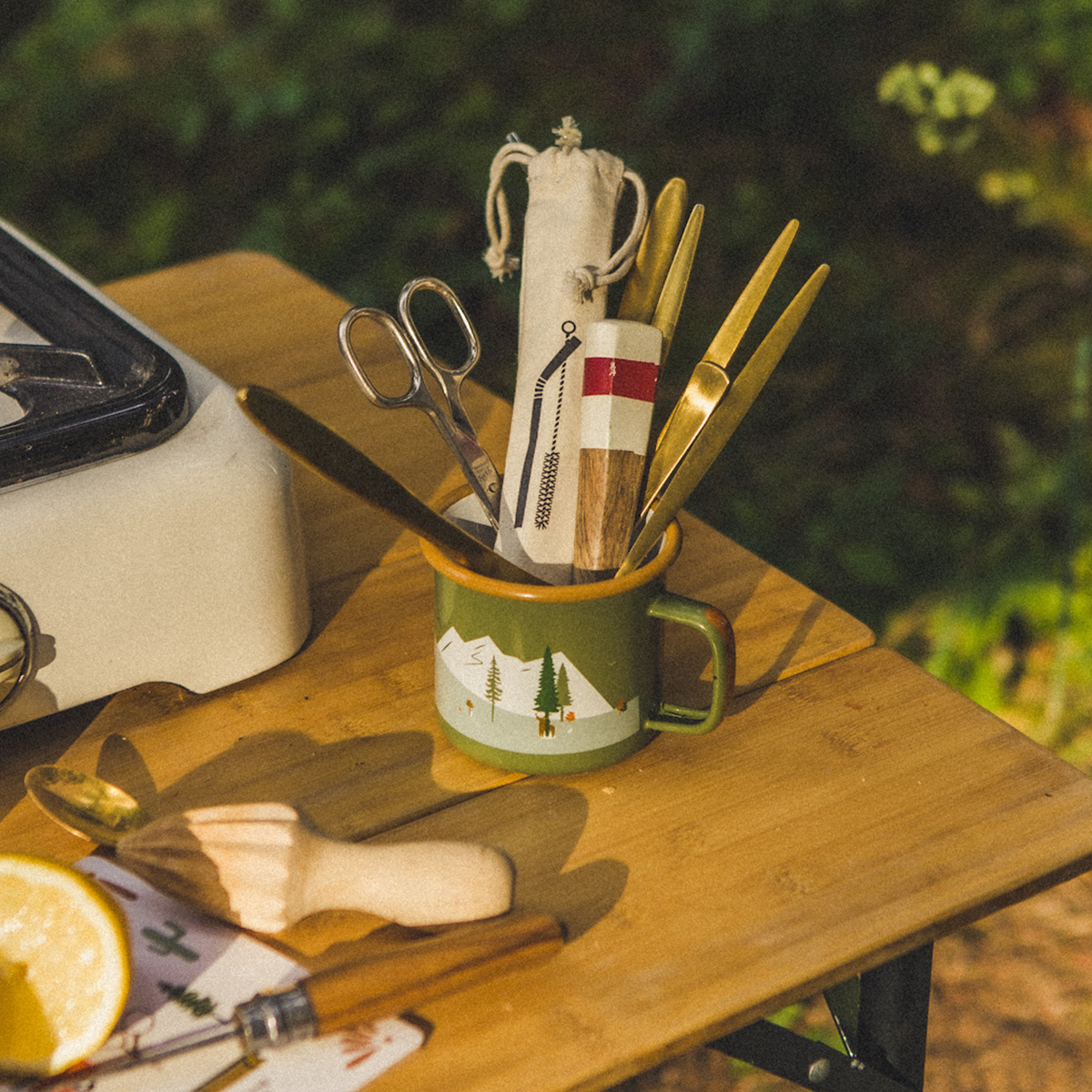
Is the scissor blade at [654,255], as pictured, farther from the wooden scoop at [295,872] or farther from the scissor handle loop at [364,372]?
the wooden scoop at [295,872]

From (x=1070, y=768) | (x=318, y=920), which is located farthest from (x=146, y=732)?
(x=1070, y=768)

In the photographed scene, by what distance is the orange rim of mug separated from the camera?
53 cm

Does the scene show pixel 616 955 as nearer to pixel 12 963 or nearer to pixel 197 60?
pixel 12 963

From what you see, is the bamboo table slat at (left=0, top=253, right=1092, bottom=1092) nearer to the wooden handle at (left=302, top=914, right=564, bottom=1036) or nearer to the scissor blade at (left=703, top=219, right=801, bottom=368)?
the wooden handle at (left=302, top=914, right=564, bottom=1036)

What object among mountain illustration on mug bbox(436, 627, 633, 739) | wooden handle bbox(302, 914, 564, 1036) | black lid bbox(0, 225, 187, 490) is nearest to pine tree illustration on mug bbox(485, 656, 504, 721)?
mountain illustration on mug bbox(436, 627, 633, 739)

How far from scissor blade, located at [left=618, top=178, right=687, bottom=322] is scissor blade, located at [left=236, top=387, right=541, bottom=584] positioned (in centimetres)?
14

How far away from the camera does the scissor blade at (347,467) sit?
1.44 ft

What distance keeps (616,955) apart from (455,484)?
1.34 feet

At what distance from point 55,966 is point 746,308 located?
0.39 metres

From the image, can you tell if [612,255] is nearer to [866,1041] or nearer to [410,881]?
[410,881]

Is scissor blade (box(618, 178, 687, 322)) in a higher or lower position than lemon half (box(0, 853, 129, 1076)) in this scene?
higher

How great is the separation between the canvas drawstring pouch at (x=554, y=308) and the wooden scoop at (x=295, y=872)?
15 cm

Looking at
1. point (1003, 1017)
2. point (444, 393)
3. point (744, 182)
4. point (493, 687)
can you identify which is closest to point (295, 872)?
point (493, 687)

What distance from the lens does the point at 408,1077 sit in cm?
45
